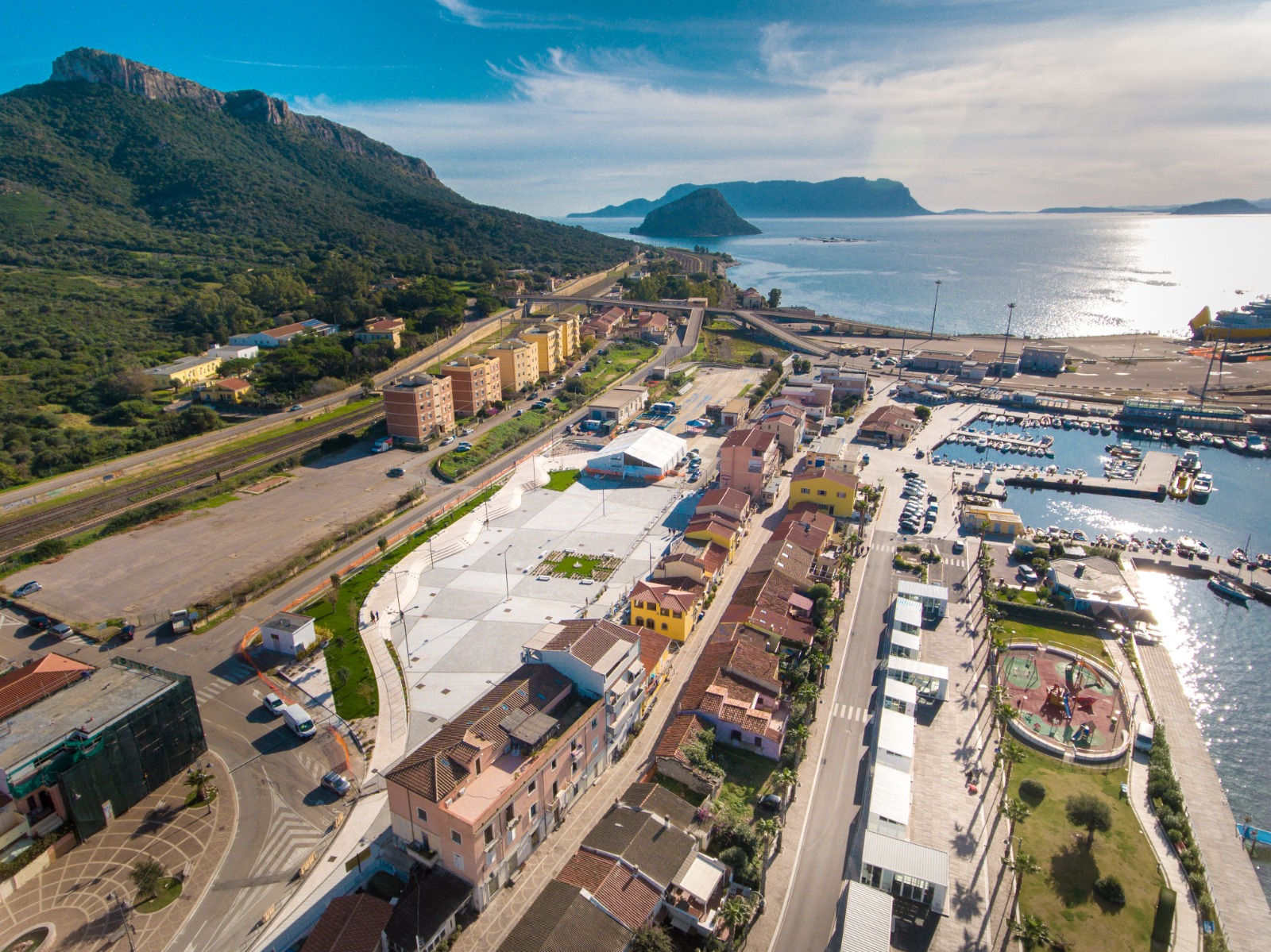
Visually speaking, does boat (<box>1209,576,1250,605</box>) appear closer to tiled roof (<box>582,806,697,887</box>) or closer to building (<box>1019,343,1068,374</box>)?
tiled roof (<box>582,806,697,887</box>)

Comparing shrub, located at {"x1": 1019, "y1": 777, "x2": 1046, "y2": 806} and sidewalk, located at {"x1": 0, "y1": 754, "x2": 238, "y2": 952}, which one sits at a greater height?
shrub, located at {"x1": 1019, "y1": 777, "x2": 1046, "y2": 806}

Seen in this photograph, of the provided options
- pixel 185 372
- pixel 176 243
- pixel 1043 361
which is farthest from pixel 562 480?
pixel 176 243

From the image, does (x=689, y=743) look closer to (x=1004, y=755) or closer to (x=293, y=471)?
(x=1004, y=755)

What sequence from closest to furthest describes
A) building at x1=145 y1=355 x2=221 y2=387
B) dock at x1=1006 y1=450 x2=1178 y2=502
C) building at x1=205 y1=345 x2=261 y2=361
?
dock at x1=1006 y1=450 x2=1178 y2=502 → building at x1=145 y1=355 x2=221 y2=387 → building at x1=205 y1=345 x2=261 y2=361

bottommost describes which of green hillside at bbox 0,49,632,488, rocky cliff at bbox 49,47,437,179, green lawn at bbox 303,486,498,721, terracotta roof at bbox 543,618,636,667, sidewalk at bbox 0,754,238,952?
sidewalk at bbox 0,754,238,952

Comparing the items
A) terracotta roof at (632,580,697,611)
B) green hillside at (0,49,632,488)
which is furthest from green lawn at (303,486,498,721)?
green hillside at (0,49,632,488)

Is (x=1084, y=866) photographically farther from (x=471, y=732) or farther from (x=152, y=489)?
(x=152, y=489)
